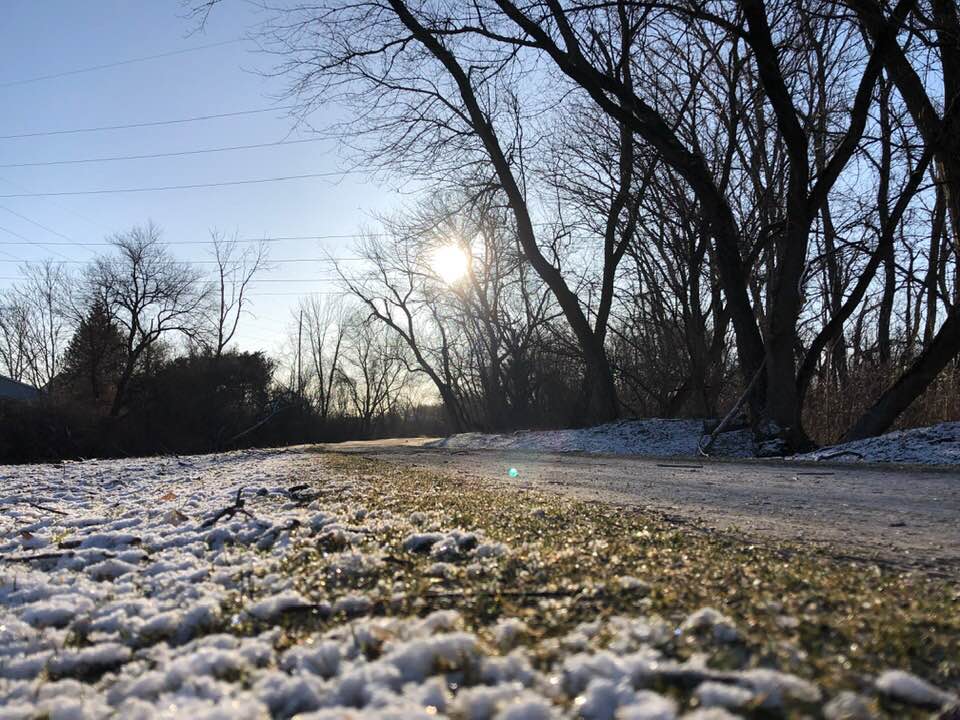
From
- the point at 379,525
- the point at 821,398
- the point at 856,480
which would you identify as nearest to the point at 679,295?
the point at 821,398

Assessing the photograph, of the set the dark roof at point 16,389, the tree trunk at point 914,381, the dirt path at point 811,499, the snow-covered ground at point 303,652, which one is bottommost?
the dirt path at point 811,499

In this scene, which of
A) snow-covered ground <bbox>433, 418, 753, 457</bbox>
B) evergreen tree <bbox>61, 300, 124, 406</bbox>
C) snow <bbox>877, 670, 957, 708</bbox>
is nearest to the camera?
snow <bbox>877, 670, 957, 708</bbox>

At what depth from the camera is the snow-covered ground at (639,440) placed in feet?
32.2

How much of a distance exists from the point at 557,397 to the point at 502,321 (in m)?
4.33

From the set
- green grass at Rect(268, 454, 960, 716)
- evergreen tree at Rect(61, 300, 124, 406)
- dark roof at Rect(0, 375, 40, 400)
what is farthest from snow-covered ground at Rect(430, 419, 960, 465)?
dark roof at Rect(0, 375, 40, 400)

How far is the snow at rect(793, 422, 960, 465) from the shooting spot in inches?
245

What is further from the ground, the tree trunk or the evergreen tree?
the evergreen tree

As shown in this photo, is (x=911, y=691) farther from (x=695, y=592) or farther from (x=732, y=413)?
(x=732, y=413)

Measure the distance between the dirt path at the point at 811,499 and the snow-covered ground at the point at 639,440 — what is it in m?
3.48

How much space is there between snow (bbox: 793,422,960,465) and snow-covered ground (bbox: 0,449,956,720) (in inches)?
232

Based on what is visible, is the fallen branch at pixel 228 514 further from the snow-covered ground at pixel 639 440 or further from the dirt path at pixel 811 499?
the snow-covered ground at pixel 639 440

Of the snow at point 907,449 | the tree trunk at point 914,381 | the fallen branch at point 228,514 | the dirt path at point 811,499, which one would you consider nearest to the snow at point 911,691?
the dirt path at point 811,499

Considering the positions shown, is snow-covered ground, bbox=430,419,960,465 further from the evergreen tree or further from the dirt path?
the evergreen tree

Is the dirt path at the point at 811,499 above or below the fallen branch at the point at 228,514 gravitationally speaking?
below
